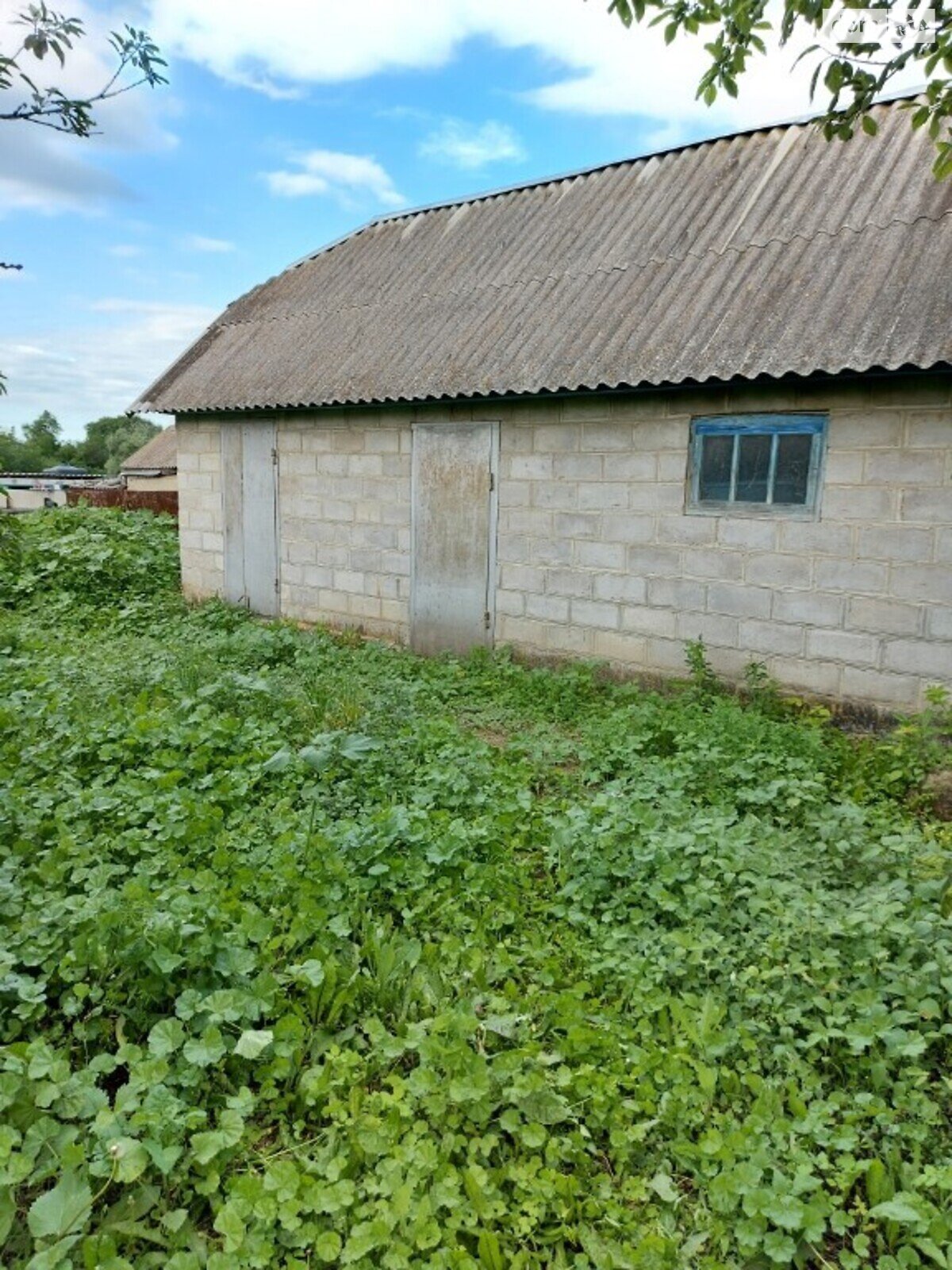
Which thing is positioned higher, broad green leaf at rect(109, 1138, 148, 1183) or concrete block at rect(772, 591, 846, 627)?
concrete block at rect(772, 591, 846, 627)

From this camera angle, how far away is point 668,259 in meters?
6.99

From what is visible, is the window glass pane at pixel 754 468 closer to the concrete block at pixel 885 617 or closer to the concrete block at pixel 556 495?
the concrete block at pixel 885 617

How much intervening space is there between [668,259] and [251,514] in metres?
5.22

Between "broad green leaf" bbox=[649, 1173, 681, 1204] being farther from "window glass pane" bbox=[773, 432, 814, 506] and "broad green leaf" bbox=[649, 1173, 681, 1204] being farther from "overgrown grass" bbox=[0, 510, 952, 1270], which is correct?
"window glass pane" bbox=[773, 432, 814, 506]

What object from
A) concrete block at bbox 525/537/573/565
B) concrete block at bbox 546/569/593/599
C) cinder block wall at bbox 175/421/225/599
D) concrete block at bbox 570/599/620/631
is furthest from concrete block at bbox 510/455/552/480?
cinder block wall at bbox 175/421/225/599

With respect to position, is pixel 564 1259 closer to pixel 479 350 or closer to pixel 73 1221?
pixel 73 1221

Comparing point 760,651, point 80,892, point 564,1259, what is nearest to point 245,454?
point 760,651

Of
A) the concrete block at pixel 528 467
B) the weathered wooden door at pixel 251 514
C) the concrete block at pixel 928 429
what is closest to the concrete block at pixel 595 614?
the concrete block at pixel 528 467

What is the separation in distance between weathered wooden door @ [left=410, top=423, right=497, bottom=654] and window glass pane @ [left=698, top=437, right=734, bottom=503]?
6.36ft

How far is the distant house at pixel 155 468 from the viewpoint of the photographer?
3147cm

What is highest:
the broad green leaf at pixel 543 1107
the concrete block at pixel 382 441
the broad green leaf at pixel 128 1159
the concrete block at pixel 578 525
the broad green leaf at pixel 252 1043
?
the concrete block at pixel 382 441

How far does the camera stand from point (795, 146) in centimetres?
720

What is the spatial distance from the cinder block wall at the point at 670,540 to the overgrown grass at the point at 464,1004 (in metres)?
0.97

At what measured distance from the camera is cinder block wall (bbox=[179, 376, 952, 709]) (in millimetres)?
A: 5355
